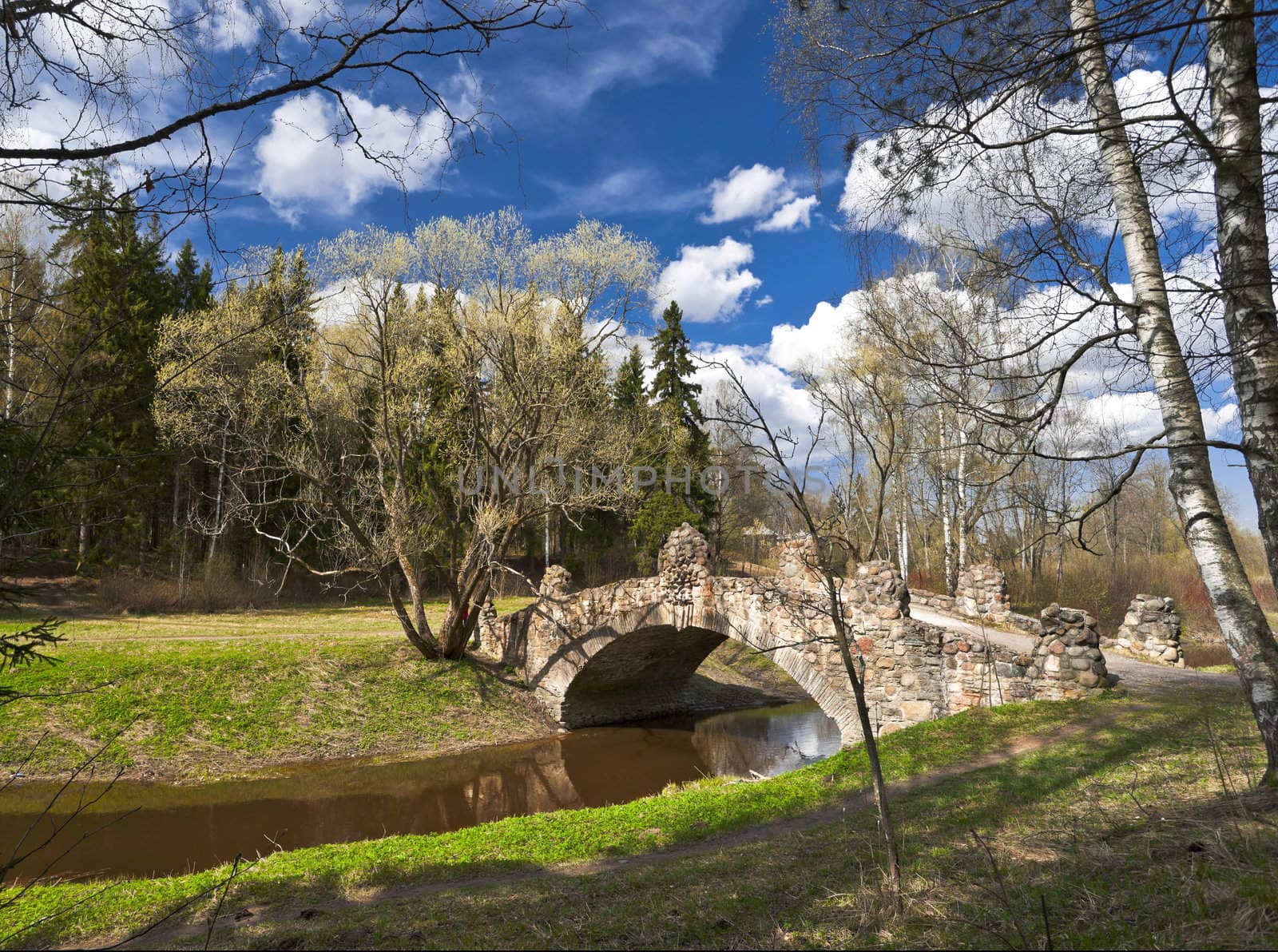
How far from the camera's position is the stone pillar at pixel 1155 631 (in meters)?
13.7

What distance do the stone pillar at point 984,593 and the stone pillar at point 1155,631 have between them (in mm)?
2196

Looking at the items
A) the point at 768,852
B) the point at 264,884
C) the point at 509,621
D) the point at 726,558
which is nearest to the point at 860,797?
the point at 768,852

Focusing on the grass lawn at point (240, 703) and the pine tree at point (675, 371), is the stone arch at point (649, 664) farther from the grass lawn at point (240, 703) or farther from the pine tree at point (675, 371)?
the pine tree at point (675, 371)

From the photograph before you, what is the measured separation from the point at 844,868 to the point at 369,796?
9618mm

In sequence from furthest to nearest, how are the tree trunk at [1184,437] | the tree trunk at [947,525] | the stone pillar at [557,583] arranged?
1. the tree trunk at [947,525]
2. the stone pillar at [557,583]
3. the tree trunk at [1184,437]

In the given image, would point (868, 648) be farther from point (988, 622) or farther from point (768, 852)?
point (768, 852)

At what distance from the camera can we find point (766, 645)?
13812 millimetres

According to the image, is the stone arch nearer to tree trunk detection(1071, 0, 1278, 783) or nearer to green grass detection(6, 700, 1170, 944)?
green grass detection(6, 700, 1170, 944)

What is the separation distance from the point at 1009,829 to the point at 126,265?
571 centimetres

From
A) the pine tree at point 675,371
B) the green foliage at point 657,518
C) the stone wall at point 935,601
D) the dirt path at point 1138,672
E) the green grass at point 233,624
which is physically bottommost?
the green grass at point 233,624

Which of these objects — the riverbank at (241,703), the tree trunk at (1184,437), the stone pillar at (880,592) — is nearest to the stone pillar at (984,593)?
Result: the stone pillar at (880,592)

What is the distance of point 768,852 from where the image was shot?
5.38 m

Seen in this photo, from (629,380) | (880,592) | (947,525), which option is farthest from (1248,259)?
(629,380)

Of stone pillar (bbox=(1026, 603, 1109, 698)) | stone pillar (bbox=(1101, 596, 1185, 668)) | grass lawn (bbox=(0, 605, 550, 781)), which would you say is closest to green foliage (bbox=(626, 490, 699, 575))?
grass lawn (bbox=(0, 605, 550, 781))
